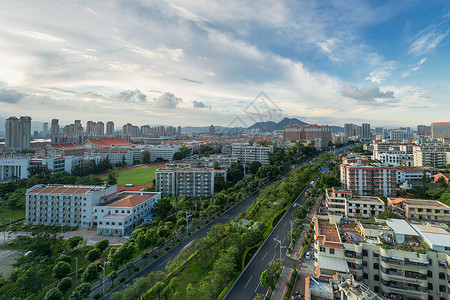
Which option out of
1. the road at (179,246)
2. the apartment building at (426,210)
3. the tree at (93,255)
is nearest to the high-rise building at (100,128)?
the road at (179,246)

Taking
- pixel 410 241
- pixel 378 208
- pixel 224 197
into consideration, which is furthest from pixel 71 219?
pixel 378 208

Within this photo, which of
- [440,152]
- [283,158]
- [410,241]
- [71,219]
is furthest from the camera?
[283,158]

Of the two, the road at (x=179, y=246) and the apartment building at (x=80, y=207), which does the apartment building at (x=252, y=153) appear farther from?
the apartment building at (x=80, y=207)

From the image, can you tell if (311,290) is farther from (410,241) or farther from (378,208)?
(378,208)

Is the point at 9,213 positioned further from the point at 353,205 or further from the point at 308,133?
the point at 308,133

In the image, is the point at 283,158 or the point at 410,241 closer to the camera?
the point at 410,241

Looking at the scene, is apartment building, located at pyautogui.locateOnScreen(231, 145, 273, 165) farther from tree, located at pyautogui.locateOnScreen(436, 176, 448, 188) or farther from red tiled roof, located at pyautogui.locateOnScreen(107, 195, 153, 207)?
red tiled roof, located at pyautogui.locateOnScreen(107, 195, 153, 207)
